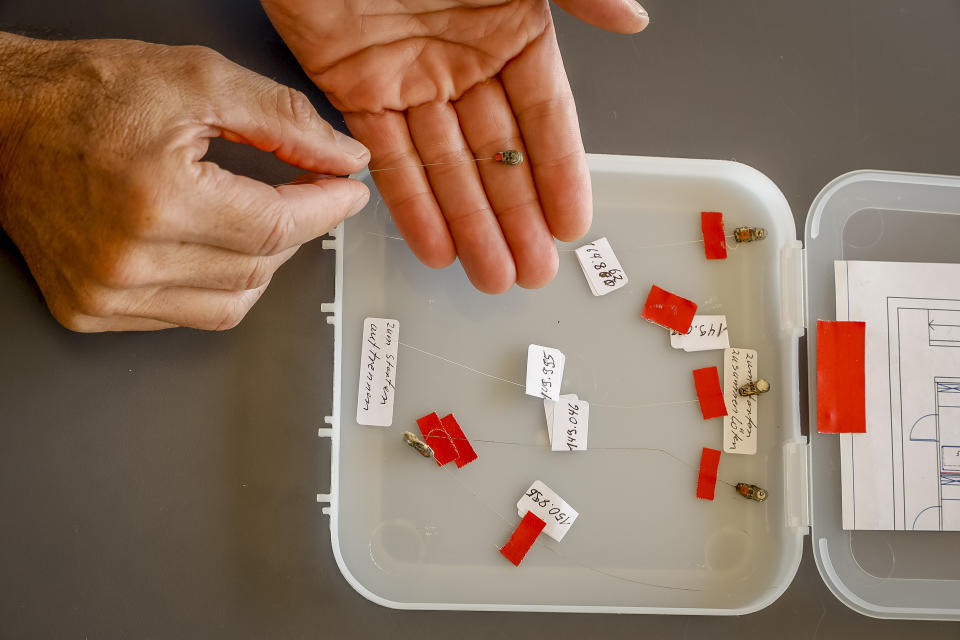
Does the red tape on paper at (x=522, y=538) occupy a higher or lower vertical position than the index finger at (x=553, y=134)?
lower

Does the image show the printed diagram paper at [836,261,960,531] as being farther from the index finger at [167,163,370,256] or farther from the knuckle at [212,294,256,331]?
the knuckle at [212,294,256,331]

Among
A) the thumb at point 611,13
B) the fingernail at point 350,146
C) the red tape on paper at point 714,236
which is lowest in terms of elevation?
the red tape on paper at point 714,236

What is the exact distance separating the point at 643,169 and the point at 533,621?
0.92 meters

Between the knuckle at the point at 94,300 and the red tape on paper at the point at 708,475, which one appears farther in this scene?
the red tape on paper at the point at 708,475

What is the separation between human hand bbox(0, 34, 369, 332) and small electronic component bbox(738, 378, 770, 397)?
2.70ft

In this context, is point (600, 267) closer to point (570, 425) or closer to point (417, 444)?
point (570, 425)

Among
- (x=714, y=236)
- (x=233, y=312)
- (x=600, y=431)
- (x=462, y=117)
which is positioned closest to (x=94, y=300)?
(x=233, y=312)

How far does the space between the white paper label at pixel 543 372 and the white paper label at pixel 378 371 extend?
10.3 inches

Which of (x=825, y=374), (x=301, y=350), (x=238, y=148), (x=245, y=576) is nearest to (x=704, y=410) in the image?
(x=825, y=374)

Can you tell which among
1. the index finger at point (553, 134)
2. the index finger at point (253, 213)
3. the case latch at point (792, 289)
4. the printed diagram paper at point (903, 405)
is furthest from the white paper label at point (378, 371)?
the printed diagram paper at point (903, 405)

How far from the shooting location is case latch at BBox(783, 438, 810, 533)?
1.35 metres

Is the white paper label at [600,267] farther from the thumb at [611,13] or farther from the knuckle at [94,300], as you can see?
the knuckle at [94,300]

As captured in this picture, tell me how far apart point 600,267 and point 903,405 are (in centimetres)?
67

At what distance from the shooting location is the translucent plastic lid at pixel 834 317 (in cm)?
138
